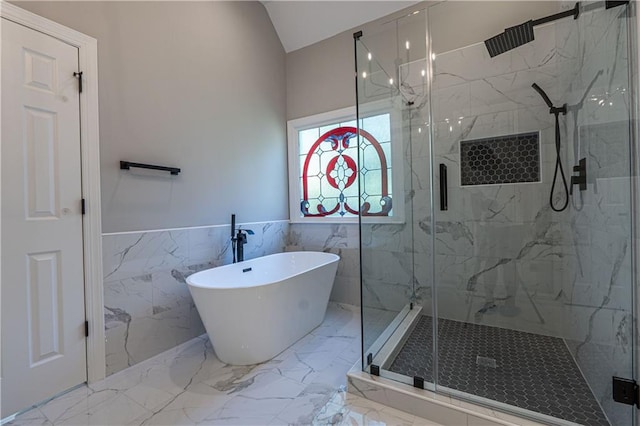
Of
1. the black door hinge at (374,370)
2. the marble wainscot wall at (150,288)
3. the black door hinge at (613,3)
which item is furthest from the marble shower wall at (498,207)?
the marble wainscot wall at (150,288)

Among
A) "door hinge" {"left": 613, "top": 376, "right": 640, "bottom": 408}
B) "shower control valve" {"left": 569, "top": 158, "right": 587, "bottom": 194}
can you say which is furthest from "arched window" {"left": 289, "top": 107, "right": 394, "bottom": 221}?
"door hinge" {"left": 613, "top": 376, "right": 640, "bottom": 408}

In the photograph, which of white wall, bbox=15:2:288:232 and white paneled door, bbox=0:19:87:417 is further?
white wall, bbox=15:2:288:232

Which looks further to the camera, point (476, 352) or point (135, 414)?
point (476, 352)

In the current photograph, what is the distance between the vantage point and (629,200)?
4.05ft

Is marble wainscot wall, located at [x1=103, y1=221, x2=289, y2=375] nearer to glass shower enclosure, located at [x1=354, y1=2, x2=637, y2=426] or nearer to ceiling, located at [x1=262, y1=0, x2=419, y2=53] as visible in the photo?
glass shower enclosure, located at [x1=354, y1=2, x2=637, y2=426]

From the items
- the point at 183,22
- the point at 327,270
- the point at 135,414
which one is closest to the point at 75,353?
the point at 135,414

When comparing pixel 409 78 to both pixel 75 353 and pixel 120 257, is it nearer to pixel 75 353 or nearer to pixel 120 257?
pixel 120 257

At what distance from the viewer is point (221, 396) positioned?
5.12 feet

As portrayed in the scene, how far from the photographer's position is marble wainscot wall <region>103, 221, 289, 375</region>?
1794mm

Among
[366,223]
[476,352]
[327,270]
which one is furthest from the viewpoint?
[327,270]

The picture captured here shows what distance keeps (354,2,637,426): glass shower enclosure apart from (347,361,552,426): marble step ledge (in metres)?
0.05

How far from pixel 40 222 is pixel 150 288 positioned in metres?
0.74

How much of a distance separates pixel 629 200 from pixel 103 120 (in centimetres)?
284

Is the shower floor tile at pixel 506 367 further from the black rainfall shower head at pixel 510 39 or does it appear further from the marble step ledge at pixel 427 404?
the black rainfall shower head at pixel 510 39
